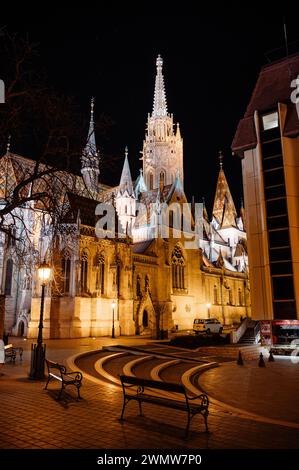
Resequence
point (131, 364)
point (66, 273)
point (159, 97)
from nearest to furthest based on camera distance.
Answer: point (131, 364), point (66, 273), point (159, 97)

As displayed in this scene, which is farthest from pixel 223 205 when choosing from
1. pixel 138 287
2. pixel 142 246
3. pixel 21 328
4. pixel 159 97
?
pixel 21 328

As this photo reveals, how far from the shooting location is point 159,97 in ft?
244

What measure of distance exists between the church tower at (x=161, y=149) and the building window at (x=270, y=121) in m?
37.5

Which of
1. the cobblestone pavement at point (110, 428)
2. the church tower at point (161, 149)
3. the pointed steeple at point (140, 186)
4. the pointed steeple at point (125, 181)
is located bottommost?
the cobblestone pavement at point (110, 428)

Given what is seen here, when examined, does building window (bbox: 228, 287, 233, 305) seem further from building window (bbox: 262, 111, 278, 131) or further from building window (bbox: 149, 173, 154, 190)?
building window (bbox: 262, 111, 278, 131)

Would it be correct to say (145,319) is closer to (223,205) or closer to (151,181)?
(151,181)

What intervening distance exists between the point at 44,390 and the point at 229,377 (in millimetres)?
7179

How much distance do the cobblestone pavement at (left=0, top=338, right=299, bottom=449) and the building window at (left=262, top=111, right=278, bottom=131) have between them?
2318 cm

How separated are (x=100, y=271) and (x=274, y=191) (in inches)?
638

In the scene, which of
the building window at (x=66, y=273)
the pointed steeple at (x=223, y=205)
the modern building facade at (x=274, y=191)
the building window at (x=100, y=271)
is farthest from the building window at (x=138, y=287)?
the pointed steeple at (x=223, y=205)

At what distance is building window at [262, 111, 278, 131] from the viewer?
27281 millimetres

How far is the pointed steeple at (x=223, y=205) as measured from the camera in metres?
75.2

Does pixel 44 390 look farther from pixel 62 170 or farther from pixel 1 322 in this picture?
pixel 1 322

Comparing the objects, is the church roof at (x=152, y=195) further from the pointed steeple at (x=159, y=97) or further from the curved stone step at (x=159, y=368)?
the curved stone step at (x=159, y=368)
